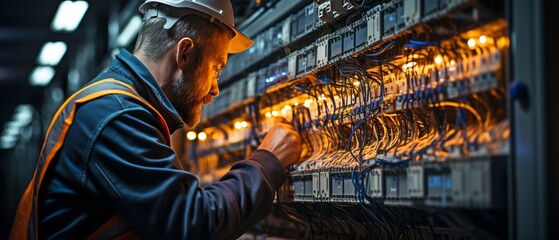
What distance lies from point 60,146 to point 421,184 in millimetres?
1016

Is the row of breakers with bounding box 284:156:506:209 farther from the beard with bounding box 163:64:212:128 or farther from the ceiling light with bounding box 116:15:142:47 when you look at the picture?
the ceiling light with bounding box 116:15:142:47

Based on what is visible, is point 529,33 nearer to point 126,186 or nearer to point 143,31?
point 126,186

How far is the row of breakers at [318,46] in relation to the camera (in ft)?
6.07

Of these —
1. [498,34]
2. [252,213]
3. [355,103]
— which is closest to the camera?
[498,34]

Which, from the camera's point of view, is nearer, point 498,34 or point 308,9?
point 498,34

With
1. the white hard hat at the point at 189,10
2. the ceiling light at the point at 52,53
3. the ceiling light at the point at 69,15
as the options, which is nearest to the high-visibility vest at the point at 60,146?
the white hard hat at the point at 189,10

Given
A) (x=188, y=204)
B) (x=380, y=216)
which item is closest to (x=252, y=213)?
(x=188, y=204)

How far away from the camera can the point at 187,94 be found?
2355mm

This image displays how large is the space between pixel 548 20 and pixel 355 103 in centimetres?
90

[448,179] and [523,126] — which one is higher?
[523,126]

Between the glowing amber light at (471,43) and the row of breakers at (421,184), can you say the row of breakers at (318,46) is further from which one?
the row of breakers at (421,184)

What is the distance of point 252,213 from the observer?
2.08 metres

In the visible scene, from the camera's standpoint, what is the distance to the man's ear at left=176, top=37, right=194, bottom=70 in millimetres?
2271

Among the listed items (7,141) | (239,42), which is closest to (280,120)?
(239,42)
